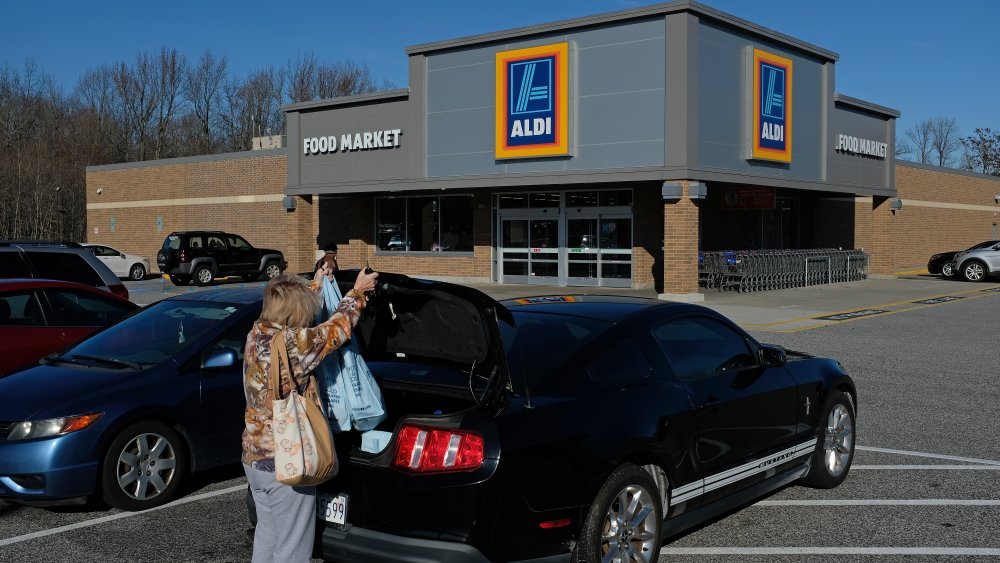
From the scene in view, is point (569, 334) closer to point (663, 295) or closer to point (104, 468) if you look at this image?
point (104, 468)

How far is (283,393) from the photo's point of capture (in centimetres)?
400

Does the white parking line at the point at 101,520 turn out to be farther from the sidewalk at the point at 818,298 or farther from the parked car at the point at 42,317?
the sidewalk at the point at 818,298

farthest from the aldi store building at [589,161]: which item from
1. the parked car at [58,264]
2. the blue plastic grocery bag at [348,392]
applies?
the blue plastic grocery bag at [348,392]

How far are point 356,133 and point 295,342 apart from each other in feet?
86.0

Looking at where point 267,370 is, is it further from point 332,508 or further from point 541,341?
point 541,341

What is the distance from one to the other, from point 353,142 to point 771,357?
25012mm

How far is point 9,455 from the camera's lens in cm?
577

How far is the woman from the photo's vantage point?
4.06 meters

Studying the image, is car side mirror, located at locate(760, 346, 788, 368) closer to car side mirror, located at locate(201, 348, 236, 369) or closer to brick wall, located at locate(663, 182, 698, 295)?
car side mirror, located at locate(201, 348, 236, 369)

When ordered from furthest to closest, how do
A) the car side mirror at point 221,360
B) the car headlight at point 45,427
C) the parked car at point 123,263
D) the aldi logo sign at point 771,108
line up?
the parked car at point 123,263 → the aldi logo sign at point 771,108 → the car side mirror at point 221,360 → the car headlight at point 45,427

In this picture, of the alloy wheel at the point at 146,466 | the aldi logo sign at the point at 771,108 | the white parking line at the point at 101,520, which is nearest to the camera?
the white parking line at the point at 101,520

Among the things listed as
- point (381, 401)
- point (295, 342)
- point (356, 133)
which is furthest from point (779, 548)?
point (356, 133)

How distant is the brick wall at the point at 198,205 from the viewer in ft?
115

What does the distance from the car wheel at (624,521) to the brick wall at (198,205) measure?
27.7 meters
